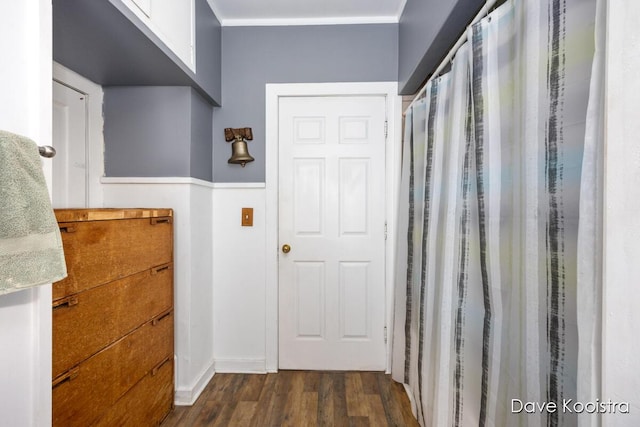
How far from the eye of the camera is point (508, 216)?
2.84ft

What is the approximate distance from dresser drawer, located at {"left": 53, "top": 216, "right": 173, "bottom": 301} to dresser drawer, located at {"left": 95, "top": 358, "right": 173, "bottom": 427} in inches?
22.4

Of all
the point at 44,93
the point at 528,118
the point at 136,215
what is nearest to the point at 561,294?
the point at 528,118

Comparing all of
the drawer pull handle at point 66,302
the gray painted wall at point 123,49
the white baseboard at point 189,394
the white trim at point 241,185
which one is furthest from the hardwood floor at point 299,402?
the gray painted wall at point 123,49

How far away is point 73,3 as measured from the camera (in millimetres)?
1099

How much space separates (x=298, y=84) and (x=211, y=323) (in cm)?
183

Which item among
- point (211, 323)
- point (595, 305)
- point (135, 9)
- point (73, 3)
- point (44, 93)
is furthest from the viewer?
point (211, 323)

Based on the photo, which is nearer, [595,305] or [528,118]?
[595,305]

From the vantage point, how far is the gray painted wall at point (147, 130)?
72.3 inches

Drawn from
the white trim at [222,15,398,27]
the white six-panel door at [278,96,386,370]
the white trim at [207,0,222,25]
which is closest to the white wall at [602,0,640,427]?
the white six-panel door at [278,96,386,370]

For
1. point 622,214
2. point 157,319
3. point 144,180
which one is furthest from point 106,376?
point 622,214

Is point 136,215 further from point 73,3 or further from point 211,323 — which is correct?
point 211,323

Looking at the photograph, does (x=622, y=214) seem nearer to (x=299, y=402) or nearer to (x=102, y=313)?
(x=102, y=313)

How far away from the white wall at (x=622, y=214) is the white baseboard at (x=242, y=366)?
203 centimetres

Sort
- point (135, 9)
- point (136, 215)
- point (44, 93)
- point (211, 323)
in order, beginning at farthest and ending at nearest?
point (211, 323) < point (136, 215) < point (135, 9) < point (44, 93)
